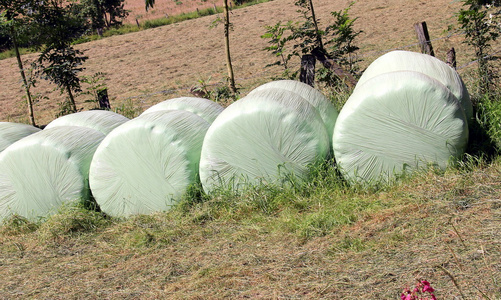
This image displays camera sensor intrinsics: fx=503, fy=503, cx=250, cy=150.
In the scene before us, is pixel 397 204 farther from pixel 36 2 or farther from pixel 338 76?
pixel 36 2

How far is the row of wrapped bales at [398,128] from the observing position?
444cm

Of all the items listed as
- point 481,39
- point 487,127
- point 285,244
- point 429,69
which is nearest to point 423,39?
point 481,39

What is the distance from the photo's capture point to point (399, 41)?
13.7 metres

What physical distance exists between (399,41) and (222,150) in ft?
33.5

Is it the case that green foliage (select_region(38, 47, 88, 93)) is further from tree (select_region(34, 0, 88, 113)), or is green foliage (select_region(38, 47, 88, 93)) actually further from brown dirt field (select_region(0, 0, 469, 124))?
brown dirt field (select_region(0, 0, 469, 124))

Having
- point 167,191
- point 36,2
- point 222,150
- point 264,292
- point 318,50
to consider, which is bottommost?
point 264,292

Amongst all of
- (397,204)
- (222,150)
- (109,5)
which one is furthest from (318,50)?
(109,5)

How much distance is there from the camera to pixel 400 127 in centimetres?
450

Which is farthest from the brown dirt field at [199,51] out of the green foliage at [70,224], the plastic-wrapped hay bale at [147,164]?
the green foliage at [70,224]

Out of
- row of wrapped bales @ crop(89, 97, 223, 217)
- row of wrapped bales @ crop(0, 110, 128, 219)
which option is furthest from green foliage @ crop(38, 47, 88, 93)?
row of wrapped bales @ crop(89, 97, 223, 217)

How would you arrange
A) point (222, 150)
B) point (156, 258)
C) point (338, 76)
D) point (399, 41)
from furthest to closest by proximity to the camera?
point (399, 41), point (338, 76), point (222, 150), point (156, 258)

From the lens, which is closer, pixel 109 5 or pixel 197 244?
pixel 197 244

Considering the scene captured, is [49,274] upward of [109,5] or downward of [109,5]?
Result: downward

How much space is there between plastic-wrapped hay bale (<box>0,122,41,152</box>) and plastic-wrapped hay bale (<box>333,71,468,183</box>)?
4127 mm
